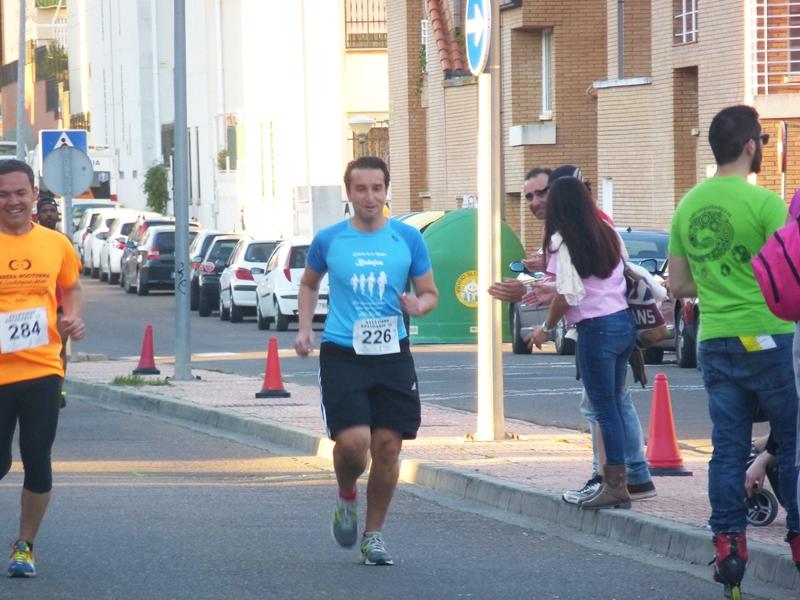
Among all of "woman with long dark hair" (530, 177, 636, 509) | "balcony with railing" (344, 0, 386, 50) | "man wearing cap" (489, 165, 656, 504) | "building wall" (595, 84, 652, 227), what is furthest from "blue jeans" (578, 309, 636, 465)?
"balcony with railing" (344, 0, 386, 50)

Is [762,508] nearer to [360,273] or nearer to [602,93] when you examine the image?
[360,273]

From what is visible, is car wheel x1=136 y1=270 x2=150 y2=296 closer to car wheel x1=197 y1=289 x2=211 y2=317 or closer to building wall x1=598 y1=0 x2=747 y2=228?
car wheel x1=197 y1=289 x2=211 y2=317

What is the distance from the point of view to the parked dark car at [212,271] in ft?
133

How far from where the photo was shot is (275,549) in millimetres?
9766

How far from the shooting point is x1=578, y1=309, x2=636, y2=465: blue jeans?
9836 millimetres

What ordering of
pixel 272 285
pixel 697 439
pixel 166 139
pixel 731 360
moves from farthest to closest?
pixel 166 139
pixel 272 285
pixel 697 439
pixel 731 360

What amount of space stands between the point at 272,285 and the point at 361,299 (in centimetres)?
2489

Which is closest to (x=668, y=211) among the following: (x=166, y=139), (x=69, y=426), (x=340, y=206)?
(x=69, y=426)

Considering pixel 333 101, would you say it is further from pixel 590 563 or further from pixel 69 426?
pixel 590 563

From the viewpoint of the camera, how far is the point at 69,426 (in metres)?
17.1

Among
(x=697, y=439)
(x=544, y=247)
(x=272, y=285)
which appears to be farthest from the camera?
(x=272, y=285)

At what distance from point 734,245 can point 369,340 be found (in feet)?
6.20

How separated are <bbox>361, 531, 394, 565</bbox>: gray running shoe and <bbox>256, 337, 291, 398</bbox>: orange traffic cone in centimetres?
929

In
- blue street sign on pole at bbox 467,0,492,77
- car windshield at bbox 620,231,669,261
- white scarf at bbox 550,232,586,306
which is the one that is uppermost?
blue street sign on pole at bbox 467,0,492,77
